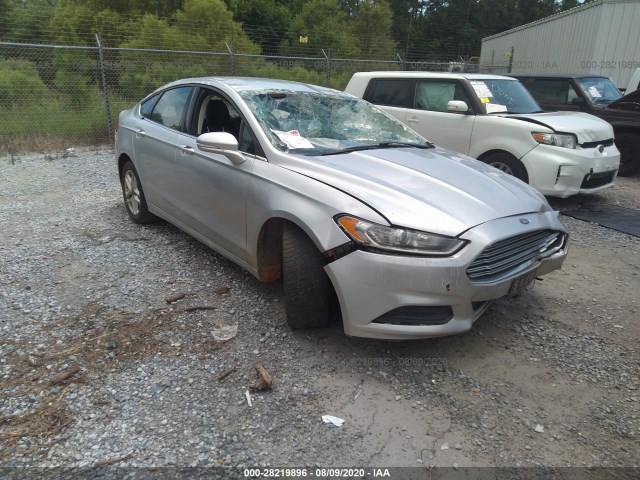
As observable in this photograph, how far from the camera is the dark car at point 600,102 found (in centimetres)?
794

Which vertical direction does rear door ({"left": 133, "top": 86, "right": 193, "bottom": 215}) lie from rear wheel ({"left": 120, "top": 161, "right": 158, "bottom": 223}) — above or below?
above

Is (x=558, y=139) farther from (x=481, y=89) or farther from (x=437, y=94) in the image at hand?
(x=437, y=94)

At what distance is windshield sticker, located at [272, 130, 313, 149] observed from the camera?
336 centimetres

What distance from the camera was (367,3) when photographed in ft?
109

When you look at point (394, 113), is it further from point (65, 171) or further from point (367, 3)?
point (367, 3)

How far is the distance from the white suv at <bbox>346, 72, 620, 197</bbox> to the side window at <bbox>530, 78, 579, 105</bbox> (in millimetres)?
1849

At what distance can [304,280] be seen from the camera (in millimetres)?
2896

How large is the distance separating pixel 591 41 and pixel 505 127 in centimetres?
1047

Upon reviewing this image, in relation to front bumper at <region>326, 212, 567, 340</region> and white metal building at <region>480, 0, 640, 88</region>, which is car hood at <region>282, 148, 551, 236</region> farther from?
white metal building at <region>480, 0, 640, 88</region>

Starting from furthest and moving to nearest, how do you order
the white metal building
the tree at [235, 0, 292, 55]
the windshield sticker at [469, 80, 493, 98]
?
the tree at [235, 0, 292, 55]
the white metal building
the windshield sticker at [469, 80, 493, 98]

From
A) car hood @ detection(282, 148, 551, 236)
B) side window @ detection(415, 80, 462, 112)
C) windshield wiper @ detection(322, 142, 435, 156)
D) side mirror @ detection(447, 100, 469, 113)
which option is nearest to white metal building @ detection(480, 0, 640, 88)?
side window @ detection(415, 80, 462, 112)

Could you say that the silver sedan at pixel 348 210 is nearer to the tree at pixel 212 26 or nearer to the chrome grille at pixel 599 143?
the chrome grille at pixel 599 143

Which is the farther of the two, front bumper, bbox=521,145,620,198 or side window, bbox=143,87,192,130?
front bumper, bbox=521,145,620,198

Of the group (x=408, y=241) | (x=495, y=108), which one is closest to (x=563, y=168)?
(x=495, y=108)
